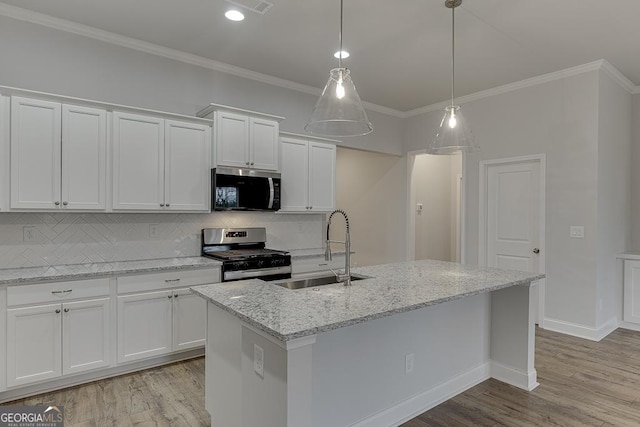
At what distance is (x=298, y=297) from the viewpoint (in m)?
2.03

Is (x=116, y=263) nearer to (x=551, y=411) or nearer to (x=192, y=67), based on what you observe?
(x=192, y=67)

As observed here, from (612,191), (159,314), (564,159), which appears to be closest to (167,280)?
(159,314)

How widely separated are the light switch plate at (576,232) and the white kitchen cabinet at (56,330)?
15.3ft

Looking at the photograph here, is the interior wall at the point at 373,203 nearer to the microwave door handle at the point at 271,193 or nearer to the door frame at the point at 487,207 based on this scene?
the door frame at the point at 487,207

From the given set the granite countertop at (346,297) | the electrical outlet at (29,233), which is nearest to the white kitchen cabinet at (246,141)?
the electrical outlet at (29,233)

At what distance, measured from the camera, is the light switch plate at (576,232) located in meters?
4.07

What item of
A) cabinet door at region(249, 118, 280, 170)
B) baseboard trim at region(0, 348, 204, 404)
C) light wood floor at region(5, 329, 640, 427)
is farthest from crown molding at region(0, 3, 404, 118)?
light wood floor at region(5, 329, 640, 427)

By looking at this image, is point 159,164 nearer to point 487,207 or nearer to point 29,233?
point 29,233

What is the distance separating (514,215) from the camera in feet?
15.5

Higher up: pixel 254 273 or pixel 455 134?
pixel 455 134

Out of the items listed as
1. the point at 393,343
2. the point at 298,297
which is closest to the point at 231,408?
the point at 298,297

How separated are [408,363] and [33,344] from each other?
8.70 feet

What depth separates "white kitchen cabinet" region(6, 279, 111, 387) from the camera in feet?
8.56

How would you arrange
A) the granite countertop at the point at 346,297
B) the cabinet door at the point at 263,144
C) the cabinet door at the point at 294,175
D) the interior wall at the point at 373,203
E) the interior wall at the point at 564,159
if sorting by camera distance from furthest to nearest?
the interior wall at the point at 373,203 < the cabinet door at the point at 294,175 < the interior wall at the point at 564,159 < the cabinet door at the point at 263,144 < the granite countertop at the point at 346,297
